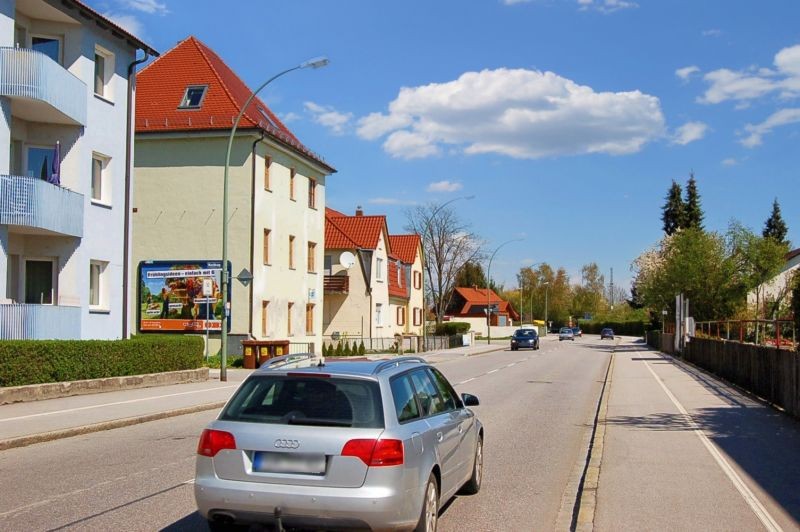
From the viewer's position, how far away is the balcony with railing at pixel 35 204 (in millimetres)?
19584

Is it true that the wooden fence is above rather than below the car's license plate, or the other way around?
below

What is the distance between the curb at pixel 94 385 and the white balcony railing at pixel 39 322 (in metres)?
2.09

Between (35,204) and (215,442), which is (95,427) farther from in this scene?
(35,204)

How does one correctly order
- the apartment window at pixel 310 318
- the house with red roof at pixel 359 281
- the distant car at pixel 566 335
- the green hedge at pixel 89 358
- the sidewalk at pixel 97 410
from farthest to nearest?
the distant car at pixel 566 335 → the house with red roof at pixel 359 281 → the apartment window at pixel 310 318 → the green hedge at pixel 89 358 → the sidewalk at pixel 97 410

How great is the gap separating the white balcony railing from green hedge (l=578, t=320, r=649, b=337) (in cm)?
9085

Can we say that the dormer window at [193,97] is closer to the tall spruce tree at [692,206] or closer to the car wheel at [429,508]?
the car wheel at [429,508]

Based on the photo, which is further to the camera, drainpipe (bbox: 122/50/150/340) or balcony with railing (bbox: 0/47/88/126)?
drainpipe (bbox: 122/50/150/340)

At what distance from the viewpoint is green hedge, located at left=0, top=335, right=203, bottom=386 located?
16.7 metres

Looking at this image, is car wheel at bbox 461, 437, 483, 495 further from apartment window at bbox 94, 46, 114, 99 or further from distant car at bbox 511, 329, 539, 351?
distant car at bbox 511, 329, 539, 351

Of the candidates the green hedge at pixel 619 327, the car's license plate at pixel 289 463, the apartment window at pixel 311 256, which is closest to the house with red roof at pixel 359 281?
the apartment window at pixel 311 256

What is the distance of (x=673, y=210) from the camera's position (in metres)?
90.9

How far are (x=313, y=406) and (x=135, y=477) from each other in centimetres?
413

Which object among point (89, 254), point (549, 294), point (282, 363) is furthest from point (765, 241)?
point (549, 294)

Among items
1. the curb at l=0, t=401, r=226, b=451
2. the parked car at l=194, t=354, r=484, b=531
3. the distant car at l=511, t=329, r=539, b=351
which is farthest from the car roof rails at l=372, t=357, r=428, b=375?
the distant car at l=511, t=329, r=539, b=351
